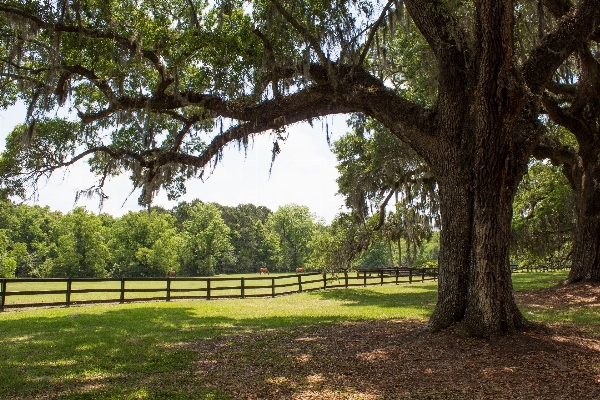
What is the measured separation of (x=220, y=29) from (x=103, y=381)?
297 inches

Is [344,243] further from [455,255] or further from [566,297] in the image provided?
[455,255]

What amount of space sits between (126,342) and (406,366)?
5030mm

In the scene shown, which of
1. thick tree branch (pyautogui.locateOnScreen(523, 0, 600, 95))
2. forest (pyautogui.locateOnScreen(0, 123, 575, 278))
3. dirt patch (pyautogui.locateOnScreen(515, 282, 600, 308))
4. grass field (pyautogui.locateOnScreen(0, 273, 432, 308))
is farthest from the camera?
forest (pyautogui.locateOnScreen(0, 123, 575, 278))

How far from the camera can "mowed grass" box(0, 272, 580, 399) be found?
5301 mm

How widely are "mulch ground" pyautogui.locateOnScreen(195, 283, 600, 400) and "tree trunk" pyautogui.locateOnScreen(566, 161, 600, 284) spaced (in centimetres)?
712

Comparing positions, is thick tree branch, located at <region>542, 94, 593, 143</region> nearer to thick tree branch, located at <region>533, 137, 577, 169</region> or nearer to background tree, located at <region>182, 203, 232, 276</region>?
thick tree branch, located at <region>533, 137, 577, 169</region>

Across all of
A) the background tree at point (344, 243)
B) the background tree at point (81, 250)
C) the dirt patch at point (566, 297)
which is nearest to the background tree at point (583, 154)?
the dirt patch at point (566, 297)

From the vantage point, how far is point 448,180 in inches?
292

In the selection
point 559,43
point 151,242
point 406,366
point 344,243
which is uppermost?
point 559,43

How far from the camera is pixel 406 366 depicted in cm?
591

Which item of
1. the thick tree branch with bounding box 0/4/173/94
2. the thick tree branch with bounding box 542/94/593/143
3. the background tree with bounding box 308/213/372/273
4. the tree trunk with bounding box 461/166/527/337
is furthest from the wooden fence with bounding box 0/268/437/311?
the tree trunk with bounding box 461/166/527/337

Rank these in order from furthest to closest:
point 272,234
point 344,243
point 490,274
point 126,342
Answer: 1. point 272,234
2. point 344,243
3. point 126,342
4. point 490,274

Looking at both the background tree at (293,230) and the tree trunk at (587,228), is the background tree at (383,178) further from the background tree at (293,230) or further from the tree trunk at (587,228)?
the background tree at (293,230)

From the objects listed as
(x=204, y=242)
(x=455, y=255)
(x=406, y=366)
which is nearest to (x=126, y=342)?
(x=406, y=366)
